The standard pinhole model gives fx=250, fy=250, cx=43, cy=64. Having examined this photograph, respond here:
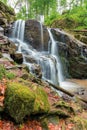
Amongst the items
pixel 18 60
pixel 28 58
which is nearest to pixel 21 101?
pixel 18 60

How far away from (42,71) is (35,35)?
5.52 metres

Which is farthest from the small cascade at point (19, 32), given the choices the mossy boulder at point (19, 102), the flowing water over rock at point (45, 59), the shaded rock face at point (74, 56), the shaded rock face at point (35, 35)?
the mossy boulder at point (19, 102)

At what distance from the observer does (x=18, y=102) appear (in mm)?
5641

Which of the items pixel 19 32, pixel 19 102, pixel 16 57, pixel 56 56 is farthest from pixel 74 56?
pixel 19 102

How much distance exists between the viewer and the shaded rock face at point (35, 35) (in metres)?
21.8

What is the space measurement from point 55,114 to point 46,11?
4578 cm

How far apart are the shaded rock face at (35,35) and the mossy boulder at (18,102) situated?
1601 cm

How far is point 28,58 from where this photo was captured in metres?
16.7

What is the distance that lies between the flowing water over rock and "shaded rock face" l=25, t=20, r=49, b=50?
0.95 ft

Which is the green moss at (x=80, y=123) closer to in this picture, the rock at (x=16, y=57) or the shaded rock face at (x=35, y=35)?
the rock at (x=16, y=57)

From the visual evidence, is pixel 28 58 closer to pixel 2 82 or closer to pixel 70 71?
pixel 70 71

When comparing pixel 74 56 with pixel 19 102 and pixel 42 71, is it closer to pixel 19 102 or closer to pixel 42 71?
pixel 42 71

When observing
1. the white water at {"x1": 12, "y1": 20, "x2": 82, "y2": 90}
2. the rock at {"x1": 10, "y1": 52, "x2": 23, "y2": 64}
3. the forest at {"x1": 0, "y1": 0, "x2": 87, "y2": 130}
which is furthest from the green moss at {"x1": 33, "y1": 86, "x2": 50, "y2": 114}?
the white water at {"x1": 12, "y1": 20, "x2": 82, "y2": 90}

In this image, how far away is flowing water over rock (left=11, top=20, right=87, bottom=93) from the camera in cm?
1697
